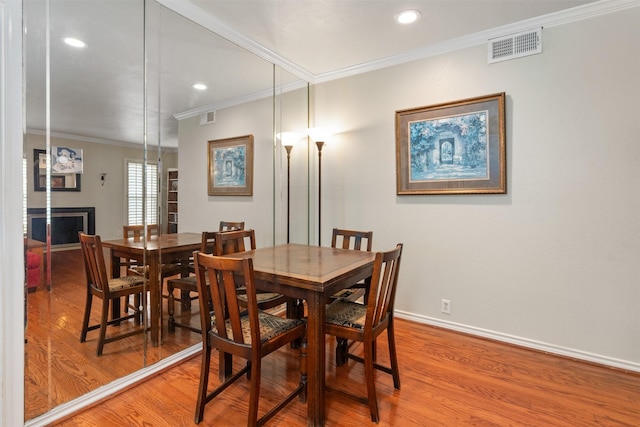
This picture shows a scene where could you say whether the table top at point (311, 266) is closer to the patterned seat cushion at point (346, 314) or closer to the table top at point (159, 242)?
the patterned seat cushion at point (346, 314)

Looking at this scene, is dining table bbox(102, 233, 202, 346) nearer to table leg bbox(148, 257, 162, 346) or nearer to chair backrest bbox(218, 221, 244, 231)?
table leg bbox(148, 257, 162, 346)

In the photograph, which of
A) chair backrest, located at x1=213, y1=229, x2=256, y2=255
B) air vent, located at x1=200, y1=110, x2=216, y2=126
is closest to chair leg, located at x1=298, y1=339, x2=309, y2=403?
chair backrest, located at x1=213, y1=229, x2=256, y2=255

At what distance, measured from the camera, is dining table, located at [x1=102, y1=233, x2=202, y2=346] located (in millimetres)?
2074

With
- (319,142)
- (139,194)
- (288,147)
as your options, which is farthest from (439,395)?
(288,147)

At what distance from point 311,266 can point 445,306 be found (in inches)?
66.4

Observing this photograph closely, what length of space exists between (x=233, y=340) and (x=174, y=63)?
78.5 inches

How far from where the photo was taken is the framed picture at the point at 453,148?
2.65m

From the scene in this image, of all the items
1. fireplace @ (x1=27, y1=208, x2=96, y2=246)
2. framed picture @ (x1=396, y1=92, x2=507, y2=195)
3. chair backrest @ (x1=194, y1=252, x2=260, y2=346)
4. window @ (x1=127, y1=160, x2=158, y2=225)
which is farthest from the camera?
framed picture @ (x1=396, y1=92, x2=507, y2=195)

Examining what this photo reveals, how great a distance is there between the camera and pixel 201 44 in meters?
2.54

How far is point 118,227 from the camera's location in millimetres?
2039

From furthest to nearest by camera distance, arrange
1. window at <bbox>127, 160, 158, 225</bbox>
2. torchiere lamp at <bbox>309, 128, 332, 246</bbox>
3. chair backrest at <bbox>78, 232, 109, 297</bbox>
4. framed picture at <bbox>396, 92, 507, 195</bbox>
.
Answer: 1. torchiere lamp at <bbox>309, 128, 332, 246</bbox>
2. framed picture at <bbox>396, 92, 507, 195</bbox>
3. window at <bbox>127, 160, 158, 225</bbox>
4. chair backrest at <bbox>78, 232, 109, 297</bbox>

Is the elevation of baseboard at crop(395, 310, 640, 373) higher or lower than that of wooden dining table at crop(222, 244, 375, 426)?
lower

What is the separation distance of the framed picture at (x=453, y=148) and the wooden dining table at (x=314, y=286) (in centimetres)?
133

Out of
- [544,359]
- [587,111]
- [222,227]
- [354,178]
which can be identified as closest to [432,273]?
[544,359]
